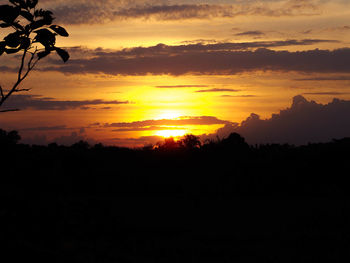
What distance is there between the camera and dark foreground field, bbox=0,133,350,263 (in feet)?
33.0

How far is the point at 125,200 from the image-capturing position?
15.2m

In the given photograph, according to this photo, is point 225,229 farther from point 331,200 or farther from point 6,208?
point 6,208

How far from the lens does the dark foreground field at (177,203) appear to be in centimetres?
1006

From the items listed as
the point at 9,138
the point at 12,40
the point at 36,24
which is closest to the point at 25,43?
the point at 12,40

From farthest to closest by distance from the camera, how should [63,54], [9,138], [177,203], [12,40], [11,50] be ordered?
[9,138], [177,203], [11,50], [12,40], [63,54]

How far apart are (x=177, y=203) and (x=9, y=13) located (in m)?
9.59

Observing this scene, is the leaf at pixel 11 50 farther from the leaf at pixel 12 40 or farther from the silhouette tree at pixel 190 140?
the silhouette tree at pixel 190 140

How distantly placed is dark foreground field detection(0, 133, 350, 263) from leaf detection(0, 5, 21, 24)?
13.8 ft

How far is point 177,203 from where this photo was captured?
15.0m

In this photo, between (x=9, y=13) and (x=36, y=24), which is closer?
(x=9, y=13)

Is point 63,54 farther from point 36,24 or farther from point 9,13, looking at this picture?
point 9,13

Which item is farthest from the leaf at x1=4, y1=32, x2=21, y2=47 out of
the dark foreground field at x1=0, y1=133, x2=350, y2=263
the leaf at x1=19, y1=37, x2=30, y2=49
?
the dark foreground field at x1=0, y1=133, x2=350, y2=263

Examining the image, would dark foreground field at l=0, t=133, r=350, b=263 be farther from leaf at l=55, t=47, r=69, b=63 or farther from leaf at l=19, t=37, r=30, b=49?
leaf at l=19, t=37, r=30, b=49

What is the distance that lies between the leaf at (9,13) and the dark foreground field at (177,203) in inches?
165
